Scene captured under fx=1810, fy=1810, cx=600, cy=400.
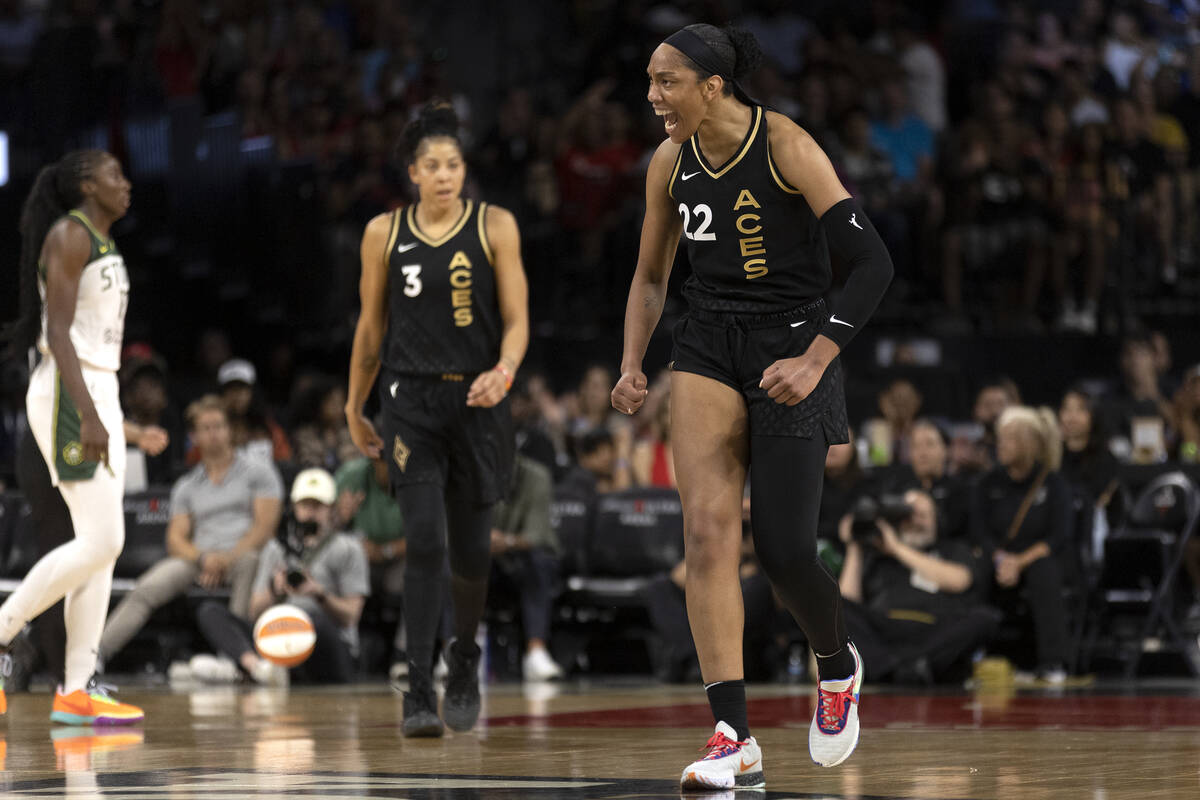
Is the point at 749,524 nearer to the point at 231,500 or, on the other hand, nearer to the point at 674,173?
the point at 231,500

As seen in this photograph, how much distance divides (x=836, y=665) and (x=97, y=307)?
3237 mm

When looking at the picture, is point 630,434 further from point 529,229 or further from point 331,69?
point 331,69

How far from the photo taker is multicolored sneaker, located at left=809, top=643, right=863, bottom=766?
4.81 metres

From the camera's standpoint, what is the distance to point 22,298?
6.92 metres

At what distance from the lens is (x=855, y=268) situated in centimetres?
469

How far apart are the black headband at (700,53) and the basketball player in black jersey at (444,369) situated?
1.85 m

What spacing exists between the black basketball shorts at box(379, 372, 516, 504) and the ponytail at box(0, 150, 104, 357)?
1.41 metres

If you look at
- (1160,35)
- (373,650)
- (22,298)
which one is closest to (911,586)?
(373,650)

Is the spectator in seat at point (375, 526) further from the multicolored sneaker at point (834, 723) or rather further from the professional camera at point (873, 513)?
the multicolored sneaker at point (834, 723)

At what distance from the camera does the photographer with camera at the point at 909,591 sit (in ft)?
32.9

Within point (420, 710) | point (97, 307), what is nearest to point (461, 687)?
point (420, 710)

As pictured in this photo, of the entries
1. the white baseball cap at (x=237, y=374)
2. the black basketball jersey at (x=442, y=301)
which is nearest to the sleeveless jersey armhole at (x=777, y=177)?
the black basketball jersey at (x=442, y=301)

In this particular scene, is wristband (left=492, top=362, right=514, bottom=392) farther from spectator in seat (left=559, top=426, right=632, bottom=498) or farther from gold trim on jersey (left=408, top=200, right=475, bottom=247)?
spectator in seat (left=559, top=426, right=632, bottom=498)

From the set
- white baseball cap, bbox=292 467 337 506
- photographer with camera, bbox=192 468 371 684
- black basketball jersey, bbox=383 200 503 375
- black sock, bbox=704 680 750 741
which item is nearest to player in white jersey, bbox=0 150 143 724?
black basketball jersey, bbox=383 200 503 375
